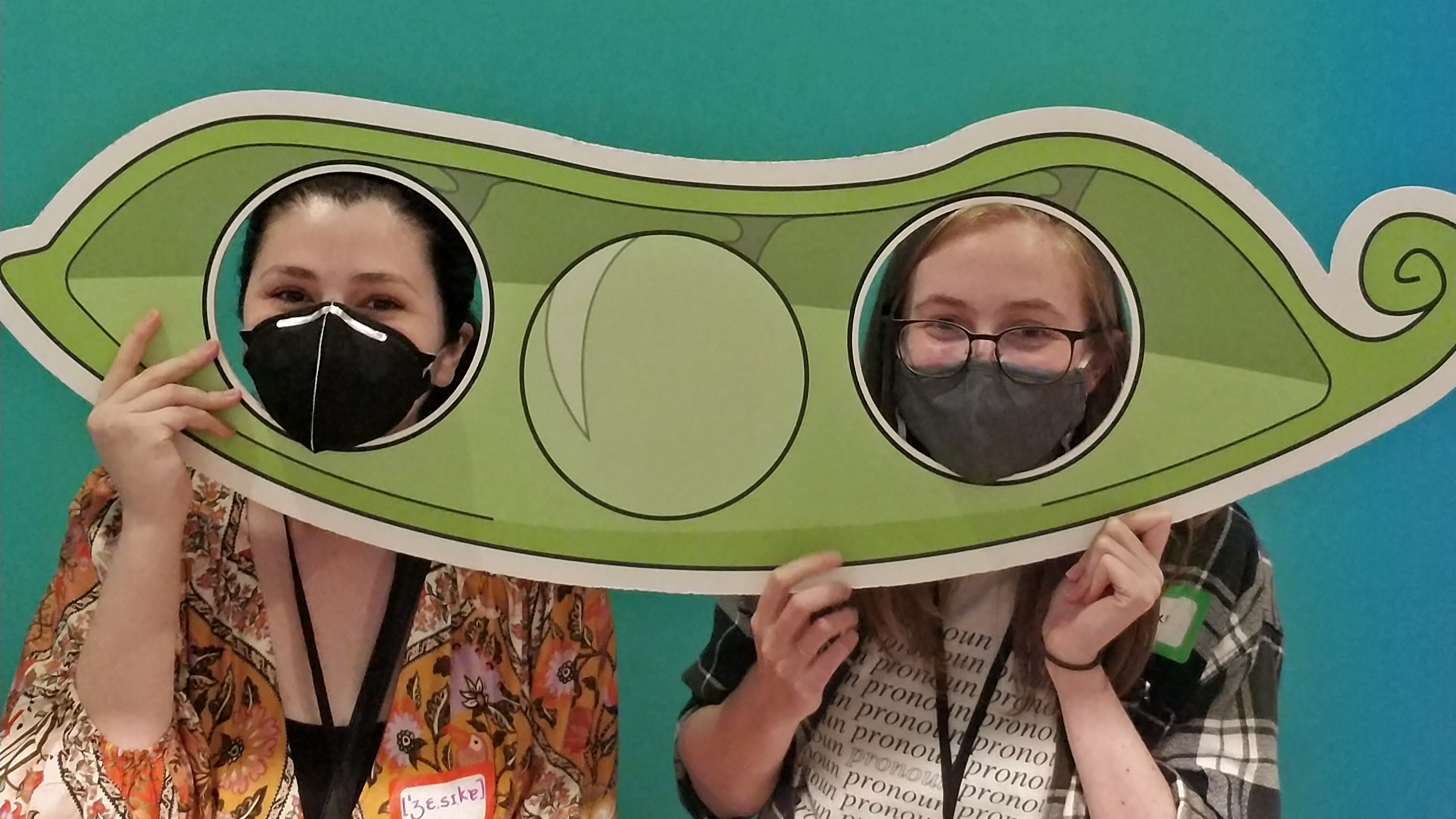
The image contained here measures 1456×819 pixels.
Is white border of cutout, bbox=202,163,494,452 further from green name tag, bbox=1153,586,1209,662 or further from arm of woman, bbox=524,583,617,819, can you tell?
green name tag, bbox=1153,586,1209,662

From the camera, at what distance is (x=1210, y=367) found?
823mm

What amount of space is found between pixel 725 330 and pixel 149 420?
1.47 ft

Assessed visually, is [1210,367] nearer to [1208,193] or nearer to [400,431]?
[1208,193]

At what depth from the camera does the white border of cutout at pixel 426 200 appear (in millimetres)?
812

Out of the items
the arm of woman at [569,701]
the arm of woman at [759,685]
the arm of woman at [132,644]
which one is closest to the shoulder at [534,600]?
the arm of woman at [569,701]

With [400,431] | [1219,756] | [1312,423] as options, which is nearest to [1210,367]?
[1312,423]

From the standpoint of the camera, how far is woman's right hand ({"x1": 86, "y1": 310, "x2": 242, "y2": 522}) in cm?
81

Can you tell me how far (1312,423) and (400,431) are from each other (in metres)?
0.72

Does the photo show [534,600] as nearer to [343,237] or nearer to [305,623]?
[305,623]

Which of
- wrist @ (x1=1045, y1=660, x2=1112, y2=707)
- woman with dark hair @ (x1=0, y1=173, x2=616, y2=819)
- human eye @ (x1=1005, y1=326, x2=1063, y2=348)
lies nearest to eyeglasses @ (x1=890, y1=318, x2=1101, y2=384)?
human eye @ (x1=1005, y1=326, x2=1063, y2=348)

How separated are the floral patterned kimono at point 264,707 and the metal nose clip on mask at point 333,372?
5.7 inches

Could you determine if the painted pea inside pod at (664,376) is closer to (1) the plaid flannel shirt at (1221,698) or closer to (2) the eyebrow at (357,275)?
(2) the eyebrow at (357,275)

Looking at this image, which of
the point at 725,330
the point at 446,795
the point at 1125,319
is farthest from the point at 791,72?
the point at 446,795

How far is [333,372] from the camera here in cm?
80
